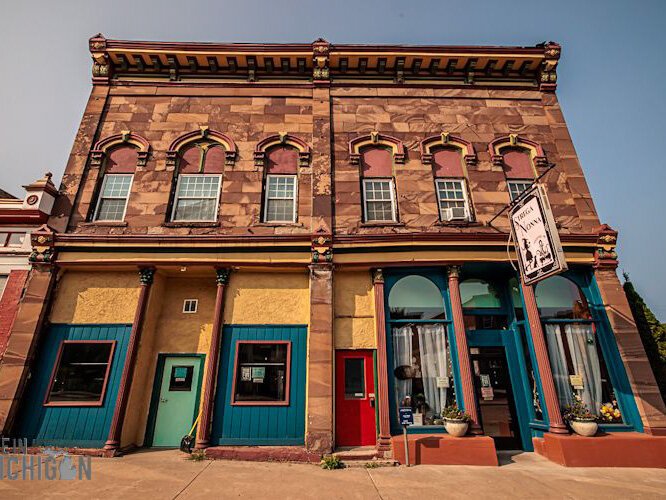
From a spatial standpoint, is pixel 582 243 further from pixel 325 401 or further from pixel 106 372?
pixel 106 372

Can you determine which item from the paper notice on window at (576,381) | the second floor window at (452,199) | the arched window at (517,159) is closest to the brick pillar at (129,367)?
the second floor window at (452,199)

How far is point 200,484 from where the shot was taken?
623 cm

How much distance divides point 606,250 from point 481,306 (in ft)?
12.6

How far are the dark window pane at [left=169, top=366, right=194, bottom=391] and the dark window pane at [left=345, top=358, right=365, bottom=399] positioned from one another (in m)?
4.36

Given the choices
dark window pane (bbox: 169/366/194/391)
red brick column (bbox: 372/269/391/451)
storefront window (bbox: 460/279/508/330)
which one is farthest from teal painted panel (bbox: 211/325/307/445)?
storefront window (bbox: 460/279/508/330)

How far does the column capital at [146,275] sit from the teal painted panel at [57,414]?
5.69 ft

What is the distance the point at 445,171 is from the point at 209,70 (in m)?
9.00

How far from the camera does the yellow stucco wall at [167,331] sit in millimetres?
9094

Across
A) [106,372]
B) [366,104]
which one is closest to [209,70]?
[366,104]

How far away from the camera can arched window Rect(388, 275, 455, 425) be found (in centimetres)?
878

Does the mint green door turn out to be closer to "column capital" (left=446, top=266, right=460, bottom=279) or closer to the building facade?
the building facade

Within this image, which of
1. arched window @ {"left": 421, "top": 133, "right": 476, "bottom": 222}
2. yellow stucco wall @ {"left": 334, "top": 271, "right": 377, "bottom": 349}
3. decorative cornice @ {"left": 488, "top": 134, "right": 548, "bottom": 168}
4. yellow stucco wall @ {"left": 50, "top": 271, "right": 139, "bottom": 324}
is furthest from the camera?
decorative cornice @ {"left": 488, "top": 134, "right": 548, "bottom": 168}

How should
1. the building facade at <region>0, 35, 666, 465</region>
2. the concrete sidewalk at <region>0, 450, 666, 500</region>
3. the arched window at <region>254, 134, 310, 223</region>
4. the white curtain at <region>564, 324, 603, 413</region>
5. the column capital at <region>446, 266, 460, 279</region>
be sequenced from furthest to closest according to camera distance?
the arched window at <region>254, 134, 310, 223</region> < the column capital at <region>446, 266, 460, 279</region> < the white curtain at <region>564, 324, 603, 413</region> < the building facade at <region>0, 35, 666, 465</region> < the concrete sidewalk at <region>0, 450, 666, 500</region>

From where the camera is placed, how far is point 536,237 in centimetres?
853
